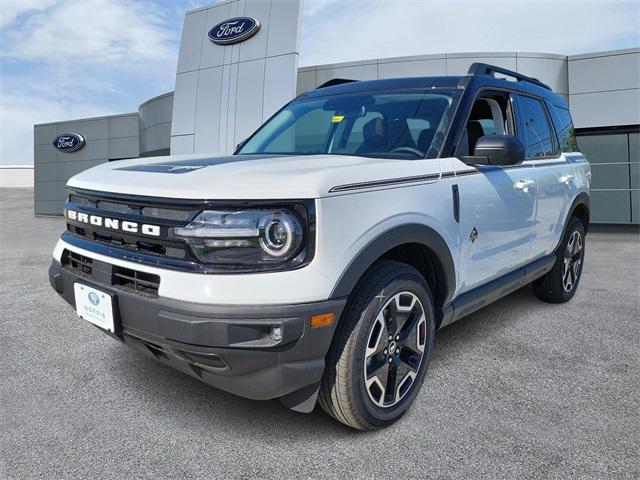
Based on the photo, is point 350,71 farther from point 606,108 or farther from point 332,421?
point 332,421

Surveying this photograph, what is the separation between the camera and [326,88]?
377 centimetres

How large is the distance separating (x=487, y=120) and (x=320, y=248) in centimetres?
205

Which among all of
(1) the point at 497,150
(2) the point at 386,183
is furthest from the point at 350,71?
(2) the point at 386,183

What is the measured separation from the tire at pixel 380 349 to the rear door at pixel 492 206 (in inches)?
20.1

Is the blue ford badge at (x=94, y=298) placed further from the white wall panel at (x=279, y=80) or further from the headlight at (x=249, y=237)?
the white wall panel at (x=279, y=80)

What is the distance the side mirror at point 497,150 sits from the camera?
8.93 ft

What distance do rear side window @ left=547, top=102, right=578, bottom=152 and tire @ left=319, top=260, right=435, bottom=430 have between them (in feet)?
8.87

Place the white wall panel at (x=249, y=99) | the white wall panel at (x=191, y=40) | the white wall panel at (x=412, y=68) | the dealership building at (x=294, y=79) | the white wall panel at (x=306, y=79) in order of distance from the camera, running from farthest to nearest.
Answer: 1. the white wall panel at (x=191, y=40)
2. the white wall panel at (x=306, y=79)
3. the white wall panel at (x=249, y=99)
4. the white wall panel at (x=412, y=68)
5. the dealership building at (x=294, y=79)

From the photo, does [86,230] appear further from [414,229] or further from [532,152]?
[532,152]

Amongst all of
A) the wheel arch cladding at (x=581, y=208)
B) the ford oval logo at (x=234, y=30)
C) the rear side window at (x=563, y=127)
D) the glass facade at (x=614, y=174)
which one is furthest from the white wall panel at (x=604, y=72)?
the wheel arch cladding at (x=581, y=208)

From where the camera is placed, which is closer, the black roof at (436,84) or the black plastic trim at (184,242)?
the black plastic trim at (184,242)

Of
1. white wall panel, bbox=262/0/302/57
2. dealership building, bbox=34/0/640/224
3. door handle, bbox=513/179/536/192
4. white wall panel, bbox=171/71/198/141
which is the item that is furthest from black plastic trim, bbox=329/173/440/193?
white wall panel, bbox=171/71/198/141

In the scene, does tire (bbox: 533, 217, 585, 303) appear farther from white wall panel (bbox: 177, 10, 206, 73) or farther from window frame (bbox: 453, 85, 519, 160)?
white wall panel (bbox: 177, 10, 206, 73)

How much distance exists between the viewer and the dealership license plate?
2186 millimetres
